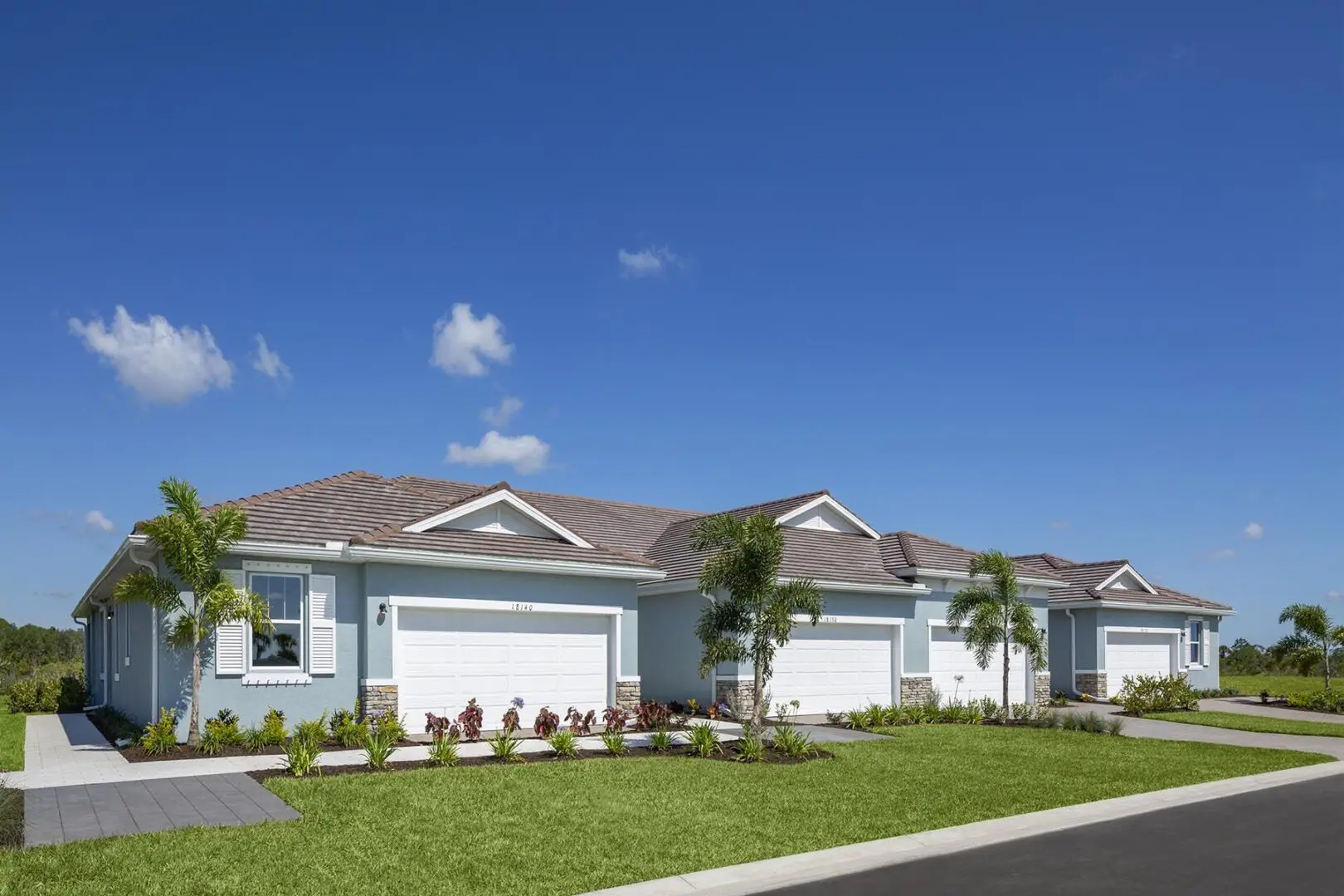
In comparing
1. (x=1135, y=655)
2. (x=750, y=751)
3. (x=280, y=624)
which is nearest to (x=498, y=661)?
(x=280, y=624)

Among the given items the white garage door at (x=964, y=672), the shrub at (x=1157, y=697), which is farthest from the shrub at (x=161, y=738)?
the shrub at (x=1157, y=697)

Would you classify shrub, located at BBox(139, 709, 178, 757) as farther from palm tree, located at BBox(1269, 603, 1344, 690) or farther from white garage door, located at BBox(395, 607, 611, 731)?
palm tree, located at BBox(1269, 603, 1344, 690)

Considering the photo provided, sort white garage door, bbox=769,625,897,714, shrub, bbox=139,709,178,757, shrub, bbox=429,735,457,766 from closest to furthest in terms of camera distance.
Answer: shrub, bbox=429,735,457,766, shrub, bbox=139,709,178,757, white garage door, bbox=769,625,897,714

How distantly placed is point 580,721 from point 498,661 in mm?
1992

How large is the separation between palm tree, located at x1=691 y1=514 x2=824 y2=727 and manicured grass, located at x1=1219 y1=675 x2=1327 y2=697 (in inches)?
1038

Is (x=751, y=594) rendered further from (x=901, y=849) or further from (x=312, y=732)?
(x=312, y=732)

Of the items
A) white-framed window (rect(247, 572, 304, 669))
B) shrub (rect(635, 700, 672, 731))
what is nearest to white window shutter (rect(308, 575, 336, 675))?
white-framed window (rect(247, 572, 304, 669))

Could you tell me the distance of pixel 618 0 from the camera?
1772 cm

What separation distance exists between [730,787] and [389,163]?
13.3m

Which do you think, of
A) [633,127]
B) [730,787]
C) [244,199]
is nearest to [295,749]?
[730,787]

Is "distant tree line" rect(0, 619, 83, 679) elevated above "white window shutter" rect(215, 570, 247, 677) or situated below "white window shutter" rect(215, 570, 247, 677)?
below

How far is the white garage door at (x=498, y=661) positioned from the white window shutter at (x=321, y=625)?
1.18 meters

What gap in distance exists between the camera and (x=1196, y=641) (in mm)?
36500

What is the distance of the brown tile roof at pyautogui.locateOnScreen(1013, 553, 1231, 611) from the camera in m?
32.8
